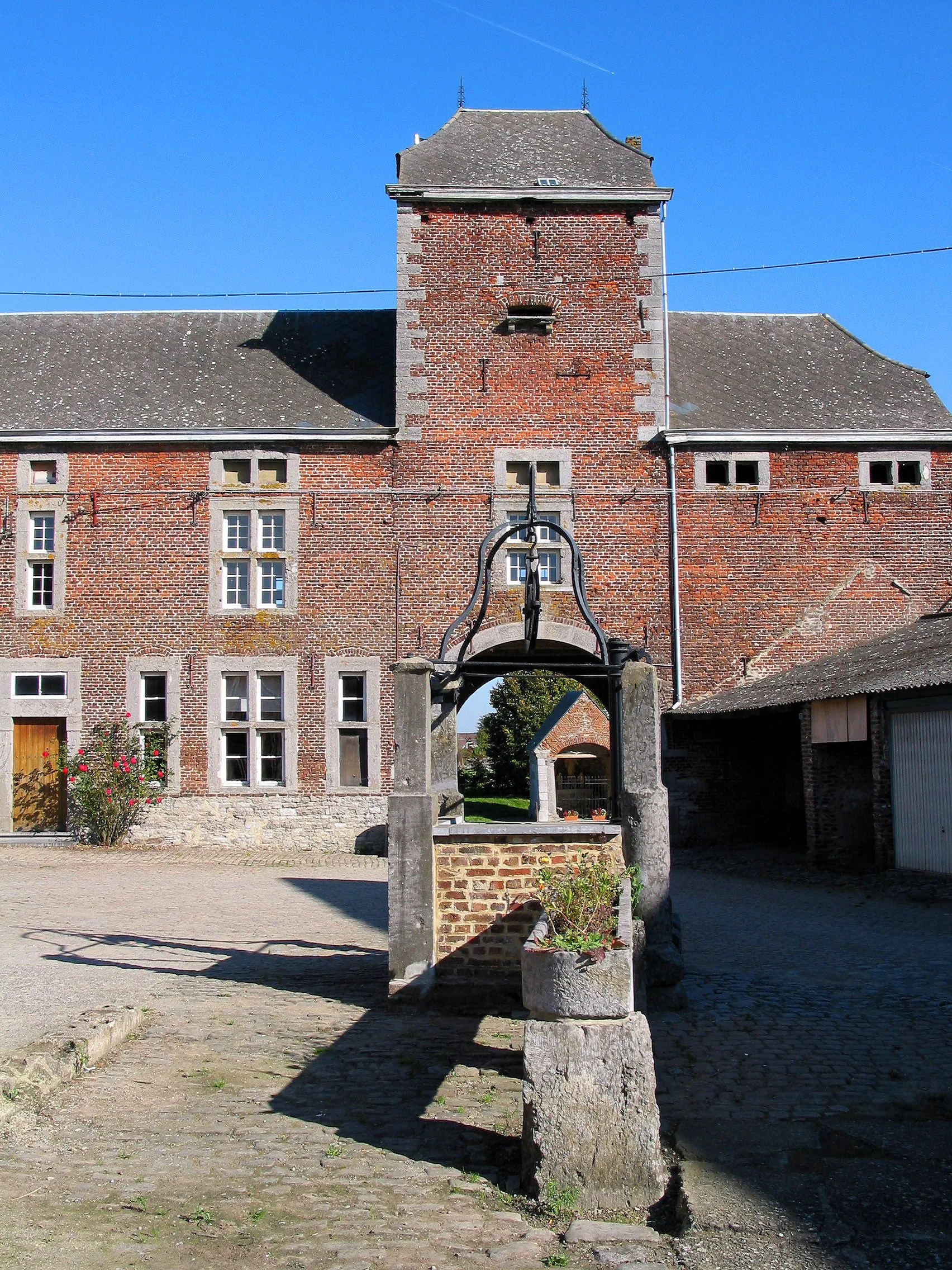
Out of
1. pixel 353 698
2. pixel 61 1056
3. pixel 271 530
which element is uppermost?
pixel 271 530

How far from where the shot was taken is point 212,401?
65.5 ft

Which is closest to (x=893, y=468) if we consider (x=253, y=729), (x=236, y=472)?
(x=236, y=472)

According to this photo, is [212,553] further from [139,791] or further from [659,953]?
[659,953]

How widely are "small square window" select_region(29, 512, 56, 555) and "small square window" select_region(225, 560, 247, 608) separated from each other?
9.76 feet

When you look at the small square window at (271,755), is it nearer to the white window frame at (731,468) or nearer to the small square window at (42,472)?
the small square window at (42,472)

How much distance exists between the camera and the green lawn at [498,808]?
32.0m

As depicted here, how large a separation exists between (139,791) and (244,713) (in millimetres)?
2083

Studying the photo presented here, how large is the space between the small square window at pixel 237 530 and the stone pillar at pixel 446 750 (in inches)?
405

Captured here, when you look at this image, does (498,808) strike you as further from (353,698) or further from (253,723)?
(253,723)

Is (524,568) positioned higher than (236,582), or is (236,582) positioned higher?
(524,568)

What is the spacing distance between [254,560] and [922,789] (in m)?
11.1

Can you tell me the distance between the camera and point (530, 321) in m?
19.5

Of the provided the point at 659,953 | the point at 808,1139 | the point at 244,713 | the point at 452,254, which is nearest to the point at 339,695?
the point at 244,713

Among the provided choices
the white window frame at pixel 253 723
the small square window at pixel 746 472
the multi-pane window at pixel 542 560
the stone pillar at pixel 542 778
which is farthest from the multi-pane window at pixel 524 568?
the stone pillar at pixel 542 778
